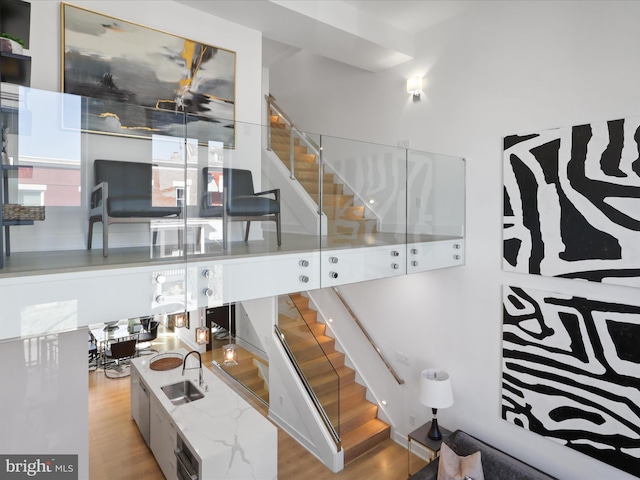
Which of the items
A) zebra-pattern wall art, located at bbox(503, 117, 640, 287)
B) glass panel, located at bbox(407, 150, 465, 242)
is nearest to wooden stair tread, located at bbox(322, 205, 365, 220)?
glass panel, located at bbox(407, 150, 465, 242)

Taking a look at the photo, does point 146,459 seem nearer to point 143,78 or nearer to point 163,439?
point 163,439

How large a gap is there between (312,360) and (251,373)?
1523 millimetres

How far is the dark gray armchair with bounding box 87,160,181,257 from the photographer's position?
196cm

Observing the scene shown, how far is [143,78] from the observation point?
2.85 metres

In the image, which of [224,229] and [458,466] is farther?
[458,466]

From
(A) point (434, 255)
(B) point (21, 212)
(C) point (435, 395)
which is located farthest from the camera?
(C) point (435, 395)

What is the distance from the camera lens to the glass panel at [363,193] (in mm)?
2827

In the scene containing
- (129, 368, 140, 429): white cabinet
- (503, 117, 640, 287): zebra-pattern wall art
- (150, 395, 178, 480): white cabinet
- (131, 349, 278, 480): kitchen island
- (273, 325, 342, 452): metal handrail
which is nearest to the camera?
(503, 117, 640, 287): zebra-pattern wall art

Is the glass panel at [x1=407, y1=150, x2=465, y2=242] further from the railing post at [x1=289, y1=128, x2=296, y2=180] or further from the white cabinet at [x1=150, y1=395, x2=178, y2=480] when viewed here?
the white cabinet at [x1=150, y1=395, x2=178, y2=480]

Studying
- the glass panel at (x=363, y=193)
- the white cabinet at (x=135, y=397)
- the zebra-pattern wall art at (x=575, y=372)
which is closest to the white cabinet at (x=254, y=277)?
the glass panel at (x=363, y=193)

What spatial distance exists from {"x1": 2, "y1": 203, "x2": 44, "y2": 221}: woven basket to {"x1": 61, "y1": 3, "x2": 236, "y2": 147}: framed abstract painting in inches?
20.1

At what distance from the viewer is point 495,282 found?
11.2 feet

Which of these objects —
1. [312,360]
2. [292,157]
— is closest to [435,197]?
[292,157]

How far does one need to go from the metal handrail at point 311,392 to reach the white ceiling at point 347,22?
341 cm
